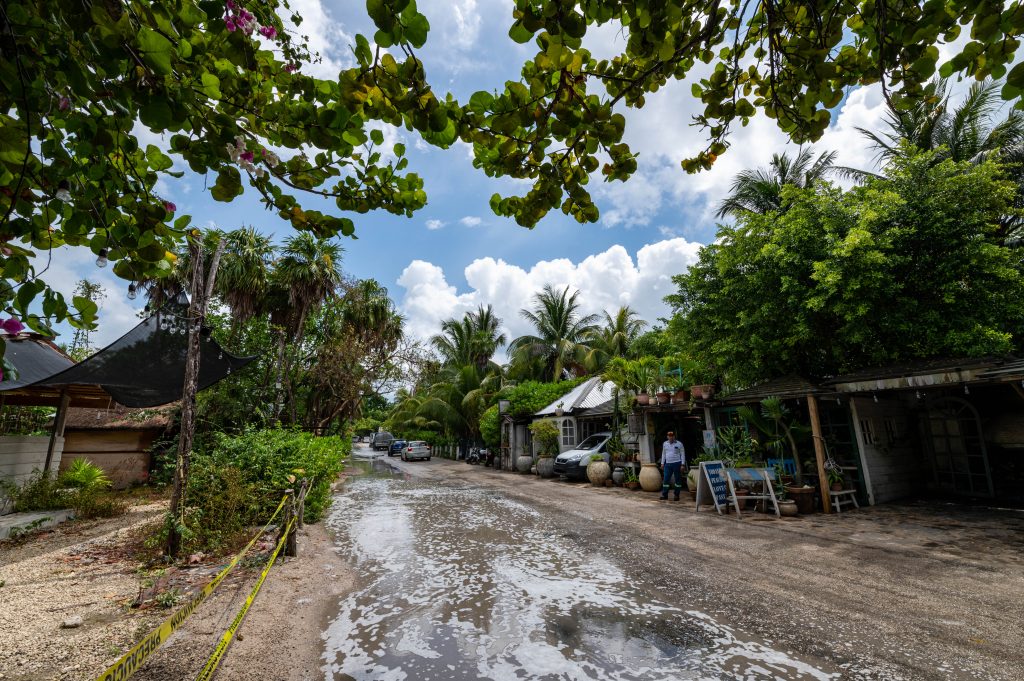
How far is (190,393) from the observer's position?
5.59 m

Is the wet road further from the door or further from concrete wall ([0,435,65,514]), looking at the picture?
the door

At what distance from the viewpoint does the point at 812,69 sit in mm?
1916

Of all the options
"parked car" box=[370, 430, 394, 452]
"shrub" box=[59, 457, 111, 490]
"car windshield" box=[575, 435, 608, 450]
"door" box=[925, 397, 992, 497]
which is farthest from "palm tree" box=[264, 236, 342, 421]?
"parked car" box=[370, 430, 394, 452]

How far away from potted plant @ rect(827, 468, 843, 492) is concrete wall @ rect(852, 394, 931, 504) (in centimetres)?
81

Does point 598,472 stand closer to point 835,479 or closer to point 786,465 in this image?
point 786,465

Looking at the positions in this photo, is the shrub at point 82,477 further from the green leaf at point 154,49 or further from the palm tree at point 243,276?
the green leaf at point 154,49

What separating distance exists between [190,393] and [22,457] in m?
5.72

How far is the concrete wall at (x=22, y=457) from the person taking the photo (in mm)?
7586

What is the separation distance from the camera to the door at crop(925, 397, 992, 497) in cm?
980

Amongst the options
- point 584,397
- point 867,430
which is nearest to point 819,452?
point 867,430

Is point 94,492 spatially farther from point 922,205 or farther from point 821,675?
point 922,205

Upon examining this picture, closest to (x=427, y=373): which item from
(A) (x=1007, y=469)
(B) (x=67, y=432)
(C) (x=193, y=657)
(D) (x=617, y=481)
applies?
(D) (x=617, y=481)

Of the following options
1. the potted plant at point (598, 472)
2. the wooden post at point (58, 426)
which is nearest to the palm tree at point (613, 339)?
the potted plant at point (598, 472)

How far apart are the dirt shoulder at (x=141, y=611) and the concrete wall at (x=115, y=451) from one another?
5.91 meters
